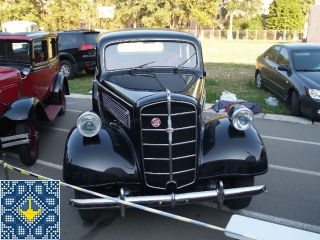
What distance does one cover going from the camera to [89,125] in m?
3.64

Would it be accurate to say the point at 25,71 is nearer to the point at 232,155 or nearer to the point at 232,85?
the point at 232,155

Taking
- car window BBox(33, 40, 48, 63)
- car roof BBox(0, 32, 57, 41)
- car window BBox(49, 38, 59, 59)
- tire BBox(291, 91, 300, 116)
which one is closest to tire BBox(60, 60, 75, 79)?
car window BBox(49, 38, 59, 59)

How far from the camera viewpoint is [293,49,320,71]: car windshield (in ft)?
27.5

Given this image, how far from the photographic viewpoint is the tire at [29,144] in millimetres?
5184

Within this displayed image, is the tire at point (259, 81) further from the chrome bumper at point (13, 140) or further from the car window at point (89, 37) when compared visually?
the chrome bumper at point (13, 140)

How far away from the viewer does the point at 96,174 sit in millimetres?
3438

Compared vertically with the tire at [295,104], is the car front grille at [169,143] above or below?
above

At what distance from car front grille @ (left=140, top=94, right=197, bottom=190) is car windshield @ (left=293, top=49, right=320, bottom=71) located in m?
5.83

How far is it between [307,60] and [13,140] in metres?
6.92

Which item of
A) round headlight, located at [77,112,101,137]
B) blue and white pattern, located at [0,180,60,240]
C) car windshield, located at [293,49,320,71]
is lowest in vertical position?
blue and white pattern, located at [0,180,60,240]

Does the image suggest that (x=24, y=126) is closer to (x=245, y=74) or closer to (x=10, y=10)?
(x=245, y=74)

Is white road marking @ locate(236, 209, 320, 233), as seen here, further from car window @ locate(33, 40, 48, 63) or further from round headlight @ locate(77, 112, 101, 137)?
car window @ locate(33, 40, 48, 63)

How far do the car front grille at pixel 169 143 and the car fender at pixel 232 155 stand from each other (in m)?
0.16

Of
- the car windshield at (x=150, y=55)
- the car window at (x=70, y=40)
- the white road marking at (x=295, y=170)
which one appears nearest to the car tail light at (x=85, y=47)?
the car window at (x=70, y=40)
